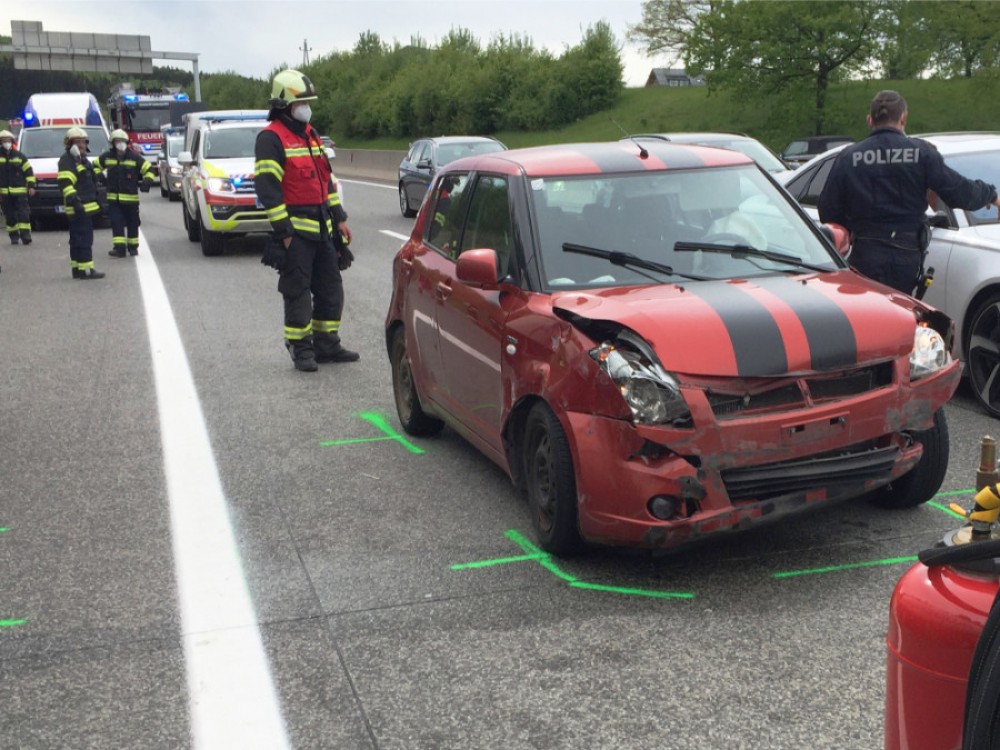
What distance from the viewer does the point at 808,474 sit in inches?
186

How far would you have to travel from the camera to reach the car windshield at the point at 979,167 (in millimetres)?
7957

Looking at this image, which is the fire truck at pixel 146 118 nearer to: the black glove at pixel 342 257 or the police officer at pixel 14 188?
the police officer at pixel 14 188

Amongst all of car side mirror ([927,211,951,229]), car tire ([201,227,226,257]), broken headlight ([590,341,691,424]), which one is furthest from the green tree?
broken headlight ([590,341,691,424])

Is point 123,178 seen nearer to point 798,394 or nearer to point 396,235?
point 396,235

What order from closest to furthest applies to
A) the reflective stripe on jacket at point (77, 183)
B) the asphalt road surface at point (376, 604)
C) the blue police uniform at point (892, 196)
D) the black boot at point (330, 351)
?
the asphalt road surface at point (376, 604) → the blue police uniform at point (892, 196) → the black boot at point (330, 351) → the reflective stripe on jacket at point (77, 183)

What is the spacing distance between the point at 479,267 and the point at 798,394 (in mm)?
1515

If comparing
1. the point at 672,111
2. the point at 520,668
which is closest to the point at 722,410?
the point at 520,668

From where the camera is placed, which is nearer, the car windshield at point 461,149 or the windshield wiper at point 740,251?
the windshield wiper at point 740,251

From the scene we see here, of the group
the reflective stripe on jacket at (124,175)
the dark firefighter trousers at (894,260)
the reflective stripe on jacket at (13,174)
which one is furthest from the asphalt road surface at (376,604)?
the reflective stripe on jacket at (13,174)

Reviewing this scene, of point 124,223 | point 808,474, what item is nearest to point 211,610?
point 808,474

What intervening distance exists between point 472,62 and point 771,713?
2737 inches

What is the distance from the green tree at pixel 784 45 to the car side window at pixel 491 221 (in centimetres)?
3917

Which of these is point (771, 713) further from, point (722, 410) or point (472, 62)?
point (472, 62)

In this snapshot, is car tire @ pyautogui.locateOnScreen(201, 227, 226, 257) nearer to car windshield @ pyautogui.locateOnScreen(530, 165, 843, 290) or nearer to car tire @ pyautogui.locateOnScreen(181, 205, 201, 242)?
car tire @ pyautogui.locateOnScreen(181, 205, 201, 242)
